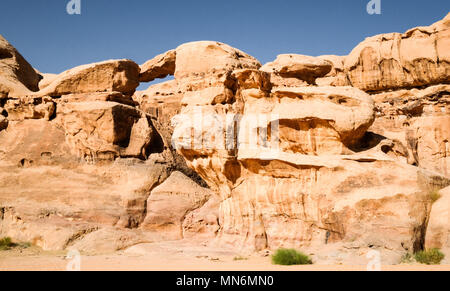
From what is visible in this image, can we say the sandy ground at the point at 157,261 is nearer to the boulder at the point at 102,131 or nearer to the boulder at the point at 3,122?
the boulder at the point at 102,131

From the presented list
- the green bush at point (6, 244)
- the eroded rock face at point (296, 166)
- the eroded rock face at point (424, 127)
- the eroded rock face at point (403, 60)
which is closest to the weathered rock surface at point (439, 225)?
the eroded rock face at point (296, 166)

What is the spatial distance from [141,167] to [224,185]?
11.9 feet

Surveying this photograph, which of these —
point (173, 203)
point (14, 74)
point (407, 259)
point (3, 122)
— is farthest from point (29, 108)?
point (407, 259)

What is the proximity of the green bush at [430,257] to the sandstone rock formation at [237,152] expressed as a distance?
2.27 ft

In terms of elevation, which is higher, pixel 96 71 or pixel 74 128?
pixel 96 71

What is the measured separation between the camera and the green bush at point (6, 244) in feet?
44.2

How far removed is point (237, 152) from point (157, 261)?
12.9ft

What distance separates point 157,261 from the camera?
11.3 m

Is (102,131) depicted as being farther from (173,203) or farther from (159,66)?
(159,66)

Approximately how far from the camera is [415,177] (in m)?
11.4

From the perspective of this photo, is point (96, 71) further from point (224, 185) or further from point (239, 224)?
point (239, 224)
